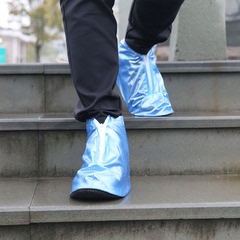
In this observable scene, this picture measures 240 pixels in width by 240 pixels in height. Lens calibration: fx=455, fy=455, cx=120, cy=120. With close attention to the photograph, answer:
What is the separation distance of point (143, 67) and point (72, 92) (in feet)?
1.10

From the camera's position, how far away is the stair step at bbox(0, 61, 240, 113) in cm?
189

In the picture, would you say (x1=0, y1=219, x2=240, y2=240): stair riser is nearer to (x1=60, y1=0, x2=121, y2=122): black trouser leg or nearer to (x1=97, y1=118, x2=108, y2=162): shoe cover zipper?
(x1=97, y1=118, x2=108, y2=162): shoe cover zipper

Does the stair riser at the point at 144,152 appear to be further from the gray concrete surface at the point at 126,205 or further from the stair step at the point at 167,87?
the stair step at the point at 167,87

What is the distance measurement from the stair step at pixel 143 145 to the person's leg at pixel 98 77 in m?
0.19

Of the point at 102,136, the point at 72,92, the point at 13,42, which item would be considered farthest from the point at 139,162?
the point at 13,42

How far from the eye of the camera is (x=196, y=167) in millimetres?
1609

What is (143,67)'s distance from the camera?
1766 millimetres

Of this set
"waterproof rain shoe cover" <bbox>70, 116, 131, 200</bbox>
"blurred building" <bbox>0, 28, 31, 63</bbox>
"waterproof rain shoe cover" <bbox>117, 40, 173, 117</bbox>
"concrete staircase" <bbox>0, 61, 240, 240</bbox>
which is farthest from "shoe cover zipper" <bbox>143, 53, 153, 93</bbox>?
"blurred building" <bbox>0, 28, 31, 63</bbox>

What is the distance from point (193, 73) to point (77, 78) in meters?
0.71

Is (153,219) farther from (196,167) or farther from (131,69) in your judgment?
(131,69)

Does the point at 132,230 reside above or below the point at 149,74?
below

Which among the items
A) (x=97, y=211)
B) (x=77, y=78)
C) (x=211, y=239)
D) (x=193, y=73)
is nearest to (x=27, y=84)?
(x=77, y=78)

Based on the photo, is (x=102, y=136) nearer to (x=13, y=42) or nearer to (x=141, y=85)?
(x=141, y=85)

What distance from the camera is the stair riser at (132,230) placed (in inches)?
48.6
